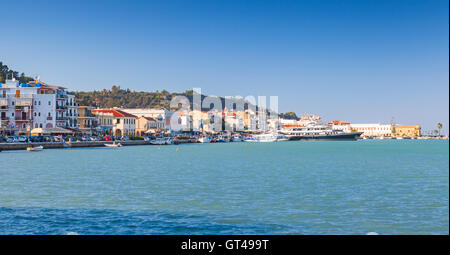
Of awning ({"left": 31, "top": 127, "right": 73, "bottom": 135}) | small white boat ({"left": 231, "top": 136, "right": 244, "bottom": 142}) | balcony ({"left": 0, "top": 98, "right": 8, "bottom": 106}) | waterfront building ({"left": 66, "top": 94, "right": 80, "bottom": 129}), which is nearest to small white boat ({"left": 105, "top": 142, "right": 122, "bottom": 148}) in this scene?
awning ({"left": 31, "top": 127, "right": 73, "bottom": 135})

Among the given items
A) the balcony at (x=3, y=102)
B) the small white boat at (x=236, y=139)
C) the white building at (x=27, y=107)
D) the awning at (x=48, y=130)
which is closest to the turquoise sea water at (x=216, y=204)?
the awning at (x=48, y=130)

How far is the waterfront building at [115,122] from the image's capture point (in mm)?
110125

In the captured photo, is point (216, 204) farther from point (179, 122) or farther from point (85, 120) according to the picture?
point (179, 122)

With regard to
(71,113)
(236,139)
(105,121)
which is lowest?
(236,139)

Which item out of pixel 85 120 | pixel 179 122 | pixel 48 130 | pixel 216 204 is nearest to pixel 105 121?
pixel 85 120

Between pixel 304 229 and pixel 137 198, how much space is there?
31.8 ft

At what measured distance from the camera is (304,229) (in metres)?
16.5

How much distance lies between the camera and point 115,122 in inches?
4486

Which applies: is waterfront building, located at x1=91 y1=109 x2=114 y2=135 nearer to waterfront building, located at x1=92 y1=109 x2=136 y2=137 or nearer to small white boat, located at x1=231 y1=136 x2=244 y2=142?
waterfront building, located at x1=92 y1=109 x2=136 y2=137

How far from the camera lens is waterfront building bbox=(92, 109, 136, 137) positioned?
110m

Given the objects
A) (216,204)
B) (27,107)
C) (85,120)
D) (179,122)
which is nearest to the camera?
(216,204)
